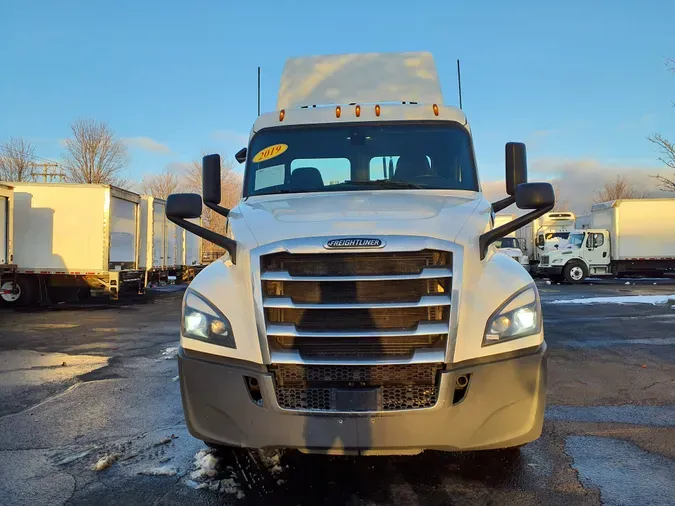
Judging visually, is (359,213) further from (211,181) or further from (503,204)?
(211,181)

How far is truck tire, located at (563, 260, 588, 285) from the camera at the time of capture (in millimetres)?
25086

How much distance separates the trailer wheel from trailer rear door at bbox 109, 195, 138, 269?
7.74ft

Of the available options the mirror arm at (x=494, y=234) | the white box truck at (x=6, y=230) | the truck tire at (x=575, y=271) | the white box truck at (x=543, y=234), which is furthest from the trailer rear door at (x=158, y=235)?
the truck tire at (x=575, y=271)

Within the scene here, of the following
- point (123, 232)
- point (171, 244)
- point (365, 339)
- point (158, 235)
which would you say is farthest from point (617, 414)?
point (171, 244)

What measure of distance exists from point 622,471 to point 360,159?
3.08 metres

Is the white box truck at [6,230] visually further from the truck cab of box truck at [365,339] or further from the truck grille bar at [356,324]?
the truck grille bar at [356,324]

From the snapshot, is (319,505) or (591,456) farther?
(591,456)

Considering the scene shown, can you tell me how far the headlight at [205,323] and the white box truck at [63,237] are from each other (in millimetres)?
13172

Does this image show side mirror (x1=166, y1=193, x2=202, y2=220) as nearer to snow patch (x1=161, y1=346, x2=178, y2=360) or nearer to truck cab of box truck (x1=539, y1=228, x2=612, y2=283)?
snow patch (x1=161, y1=346, x2=178, y2=360)

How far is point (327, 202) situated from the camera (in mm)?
3939

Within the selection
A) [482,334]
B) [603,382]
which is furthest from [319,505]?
[603,382]

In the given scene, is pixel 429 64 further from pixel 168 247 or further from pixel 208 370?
pixel 168 247

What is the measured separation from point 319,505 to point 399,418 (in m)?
0.76

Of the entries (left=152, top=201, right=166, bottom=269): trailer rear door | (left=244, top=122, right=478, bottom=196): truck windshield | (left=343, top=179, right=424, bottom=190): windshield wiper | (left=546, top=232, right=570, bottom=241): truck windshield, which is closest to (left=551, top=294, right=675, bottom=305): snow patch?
(left=546, top=232, right=570, bottom=241): truck windshield
